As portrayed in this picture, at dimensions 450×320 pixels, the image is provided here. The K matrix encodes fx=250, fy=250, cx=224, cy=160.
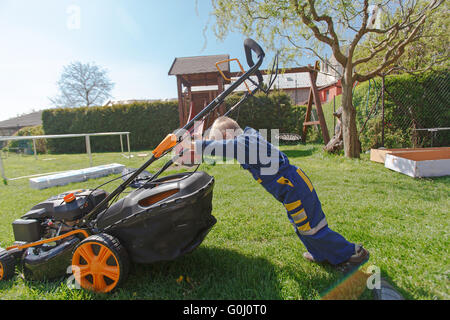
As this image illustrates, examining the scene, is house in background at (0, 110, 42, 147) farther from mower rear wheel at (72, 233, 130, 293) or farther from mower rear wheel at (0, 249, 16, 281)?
mower rear wheel at (72, 233, 130, 293)

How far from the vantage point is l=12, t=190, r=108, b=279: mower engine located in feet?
6.63

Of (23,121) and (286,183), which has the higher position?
(23,121)

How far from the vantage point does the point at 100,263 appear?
1.85 m

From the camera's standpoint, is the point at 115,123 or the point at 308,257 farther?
the point at 115,123

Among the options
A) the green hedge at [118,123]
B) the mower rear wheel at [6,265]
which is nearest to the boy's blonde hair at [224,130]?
the mower rear wheel at [6,265]

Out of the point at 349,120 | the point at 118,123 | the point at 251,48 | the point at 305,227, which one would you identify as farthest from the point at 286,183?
the point at 118,123

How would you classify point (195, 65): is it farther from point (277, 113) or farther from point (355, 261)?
point (355, 261)

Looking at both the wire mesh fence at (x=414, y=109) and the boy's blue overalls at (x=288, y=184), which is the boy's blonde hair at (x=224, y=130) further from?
the wire mesh fence at (x=414, y=109)

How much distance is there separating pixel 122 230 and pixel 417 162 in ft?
17.5

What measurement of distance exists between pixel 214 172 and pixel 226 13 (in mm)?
4537

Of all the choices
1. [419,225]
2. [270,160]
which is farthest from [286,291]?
[419,225]

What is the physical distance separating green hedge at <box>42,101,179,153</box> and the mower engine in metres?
13.5

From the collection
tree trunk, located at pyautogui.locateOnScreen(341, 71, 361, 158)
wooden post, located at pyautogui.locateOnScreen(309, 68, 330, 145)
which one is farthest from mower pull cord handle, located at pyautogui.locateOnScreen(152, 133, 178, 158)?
wooden post, located at pyautogui.locateOnScreen(309, 68, 330, 145)
